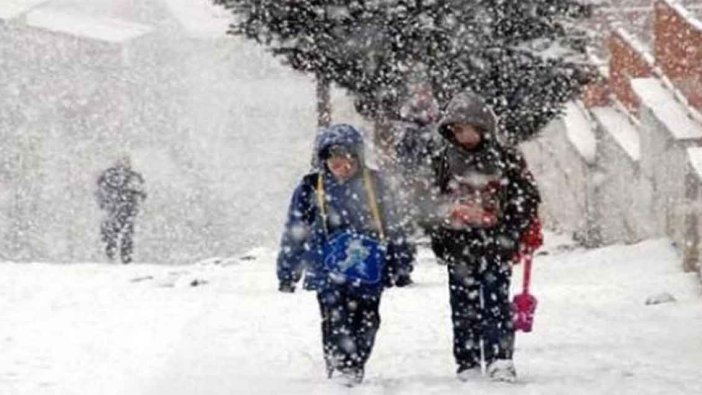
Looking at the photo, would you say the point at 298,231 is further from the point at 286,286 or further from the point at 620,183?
the point at 620,183

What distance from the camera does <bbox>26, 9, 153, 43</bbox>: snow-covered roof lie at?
45.3 m

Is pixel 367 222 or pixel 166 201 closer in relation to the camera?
pixel 367 222

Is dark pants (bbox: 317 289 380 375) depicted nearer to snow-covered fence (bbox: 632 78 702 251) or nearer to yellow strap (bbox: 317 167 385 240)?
yellow strap (bbox: 317 167 385 240)

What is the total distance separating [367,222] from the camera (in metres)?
6.86

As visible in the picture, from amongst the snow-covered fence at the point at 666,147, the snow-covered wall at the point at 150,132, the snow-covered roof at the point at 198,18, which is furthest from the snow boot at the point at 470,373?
the snow-covered roof at the point at 198,18

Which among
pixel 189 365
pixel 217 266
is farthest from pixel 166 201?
Result: pixel 189 365

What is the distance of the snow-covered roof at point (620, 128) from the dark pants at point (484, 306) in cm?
794

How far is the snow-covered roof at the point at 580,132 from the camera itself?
17.5 metres

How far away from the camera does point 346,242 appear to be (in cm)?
684

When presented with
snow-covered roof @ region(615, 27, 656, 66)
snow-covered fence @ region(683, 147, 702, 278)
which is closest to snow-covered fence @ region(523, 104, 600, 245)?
snow-covered roof @ region(615, 27, 656, 66)

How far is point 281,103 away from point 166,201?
340 inches

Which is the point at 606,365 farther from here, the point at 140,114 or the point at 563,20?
the point at 140,114

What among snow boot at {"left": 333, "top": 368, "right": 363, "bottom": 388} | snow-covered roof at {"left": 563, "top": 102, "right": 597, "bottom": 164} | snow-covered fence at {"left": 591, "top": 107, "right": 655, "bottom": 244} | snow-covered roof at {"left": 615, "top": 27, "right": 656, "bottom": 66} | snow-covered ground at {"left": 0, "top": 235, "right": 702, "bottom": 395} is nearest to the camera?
snow boot at {"left": 333, "top": 368, "right": 363, "bottom": 388}

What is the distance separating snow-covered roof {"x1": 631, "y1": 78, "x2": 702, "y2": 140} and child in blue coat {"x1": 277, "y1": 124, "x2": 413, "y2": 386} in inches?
225
